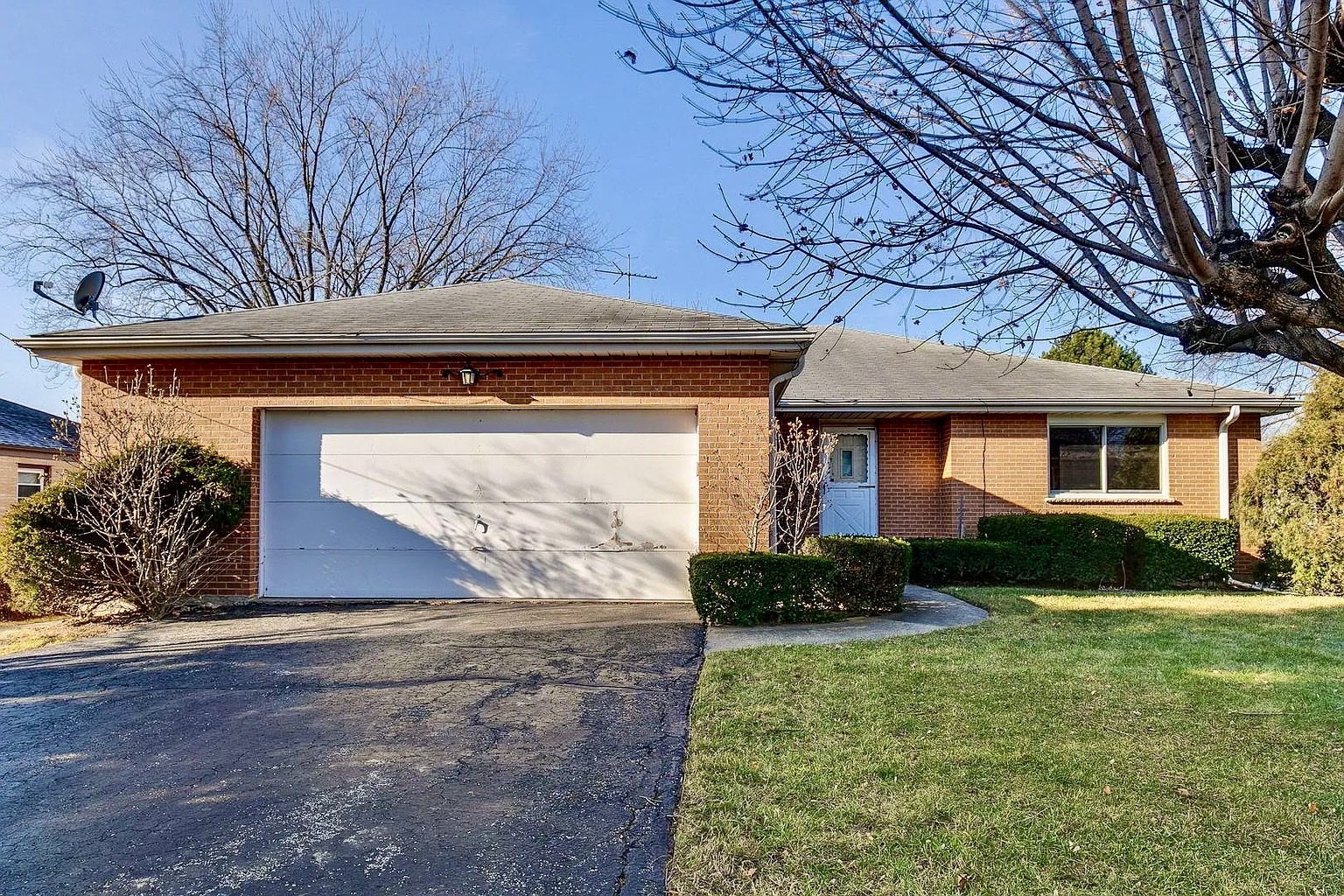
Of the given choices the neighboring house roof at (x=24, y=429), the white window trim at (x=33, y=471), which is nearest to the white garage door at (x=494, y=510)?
the neighboring house roof at (x=24, y=429)

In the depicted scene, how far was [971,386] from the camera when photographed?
1311 cm

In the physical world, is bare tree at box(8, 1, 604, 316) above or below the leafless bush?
above

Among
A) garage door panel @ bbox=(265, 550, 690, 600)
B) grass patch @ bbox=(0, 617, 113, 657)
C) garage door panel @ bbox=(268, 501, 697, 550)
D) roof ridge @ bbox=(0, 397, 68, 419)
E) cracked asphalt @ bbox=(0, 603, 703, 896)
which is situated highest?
roof ridge @ bbox=(0, 397, 68, 419)

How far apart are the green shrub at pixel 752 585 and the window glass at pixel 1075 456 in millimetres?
7621

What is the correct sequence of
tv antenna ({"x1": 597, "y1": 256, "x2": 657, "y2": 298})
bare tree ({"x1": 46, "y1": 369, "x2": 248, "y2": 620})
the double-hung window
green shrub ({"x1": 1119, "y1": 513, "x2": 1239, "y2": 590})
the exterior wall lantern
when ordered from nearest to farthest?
1. tv antenna ({"x1": 597, "y1": 256, "x2": 657, "y2": 298})
2. bare tree ({"x1": 46, "y1": 369, "x2": 248, "y2": 620})
3. the exterior wall lantern
4. green shrub ({"x1": 1119, "y1": 513, "x2": 1239, "y2": 590})
5. the double-hung window

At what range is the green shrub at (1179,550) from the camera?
11523 mm

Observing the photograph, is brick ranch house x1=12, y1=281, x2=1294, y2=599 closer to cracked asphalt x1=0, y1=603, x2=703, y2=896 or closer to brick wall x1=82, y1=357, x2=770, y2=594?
brick wall x1=82, y1=357, x2=770, y2=594

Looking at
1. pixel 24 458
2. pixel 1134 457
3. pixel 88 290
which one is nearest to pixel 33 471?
pixel 24 458

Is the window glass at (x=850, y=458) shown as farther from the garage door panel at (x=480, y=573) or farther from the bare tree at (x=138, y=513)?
the bare tree at (x=138, y=513)

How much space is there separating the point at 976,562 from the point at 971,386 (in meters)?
3.53

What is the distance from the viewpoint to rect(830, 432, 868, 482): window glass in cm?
1329

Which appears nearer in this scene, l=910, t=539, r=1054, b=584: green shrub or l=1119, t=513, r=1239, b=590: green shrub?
l=910, t=539, r=1054, b=584: green shrub

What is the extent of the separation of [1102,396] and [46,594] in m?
14.6

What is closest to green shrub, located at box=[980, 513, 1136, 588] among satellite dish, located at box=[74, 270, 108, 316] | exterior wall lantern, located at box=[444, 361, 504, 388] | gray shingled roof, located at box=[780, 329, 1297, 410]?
gray shingled roof, located at box=[780, 329, 1297, 410]
